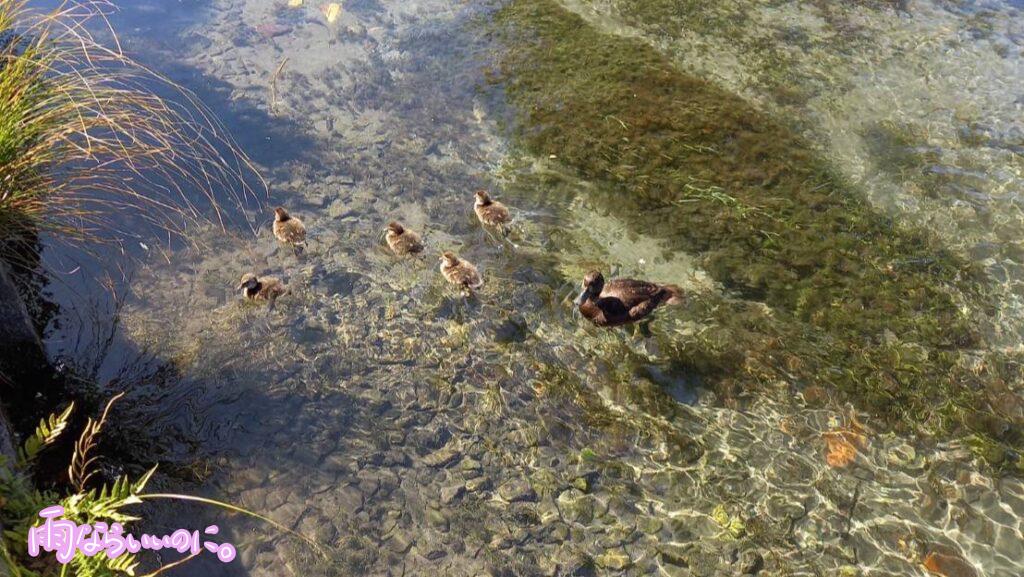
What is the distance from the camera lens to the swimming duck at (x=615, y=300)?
6348mm

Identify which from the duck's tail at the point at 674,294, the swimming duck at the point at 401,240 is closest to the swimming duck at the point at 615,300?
the duck's tail at the point at 674,294

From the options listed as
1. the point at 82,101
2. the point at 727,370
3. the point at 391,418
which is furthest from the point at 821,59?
the point at 82,101

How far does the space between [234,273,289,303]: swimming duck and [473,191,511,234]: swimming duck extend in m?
2.24

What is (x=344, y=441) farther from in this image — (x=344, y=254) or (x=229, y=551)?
(x=344, y=254)

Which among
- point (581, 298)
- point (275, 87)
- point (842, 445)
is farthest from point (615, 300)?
point (275, 87)

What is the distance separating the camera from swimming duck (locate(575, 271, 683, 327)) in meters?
6.35

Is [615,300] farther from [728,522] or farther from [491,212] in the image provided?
[728,522]

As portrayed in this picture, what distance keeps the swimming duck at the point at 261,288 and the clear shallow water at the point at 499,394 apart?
0.16 m

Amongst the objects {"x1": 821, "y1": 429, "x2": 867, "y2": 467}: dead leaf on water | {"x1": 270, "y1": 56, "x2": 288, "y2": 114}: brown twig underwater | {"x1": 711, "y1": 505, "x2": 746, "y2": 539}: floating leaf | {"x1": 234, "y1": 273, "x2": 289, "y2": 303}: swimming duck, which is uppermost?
{"x1": 270, "y1": 56, "x2": 288, "y2": 114}: brown twig underwater

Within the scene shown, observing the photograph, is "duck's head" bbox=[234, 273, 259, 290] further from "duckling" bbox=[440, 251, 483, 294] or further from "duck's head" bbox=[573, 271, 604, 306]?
"duck's head" bbox=[573, 271, 604, 306]

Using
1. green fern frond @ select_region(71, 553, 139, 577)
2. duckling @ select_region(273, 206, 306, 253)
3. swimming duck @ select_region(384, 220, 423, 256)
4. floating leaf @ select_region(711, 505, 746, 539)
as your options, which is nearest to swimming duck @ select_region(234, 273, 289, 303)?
duckling @ select_region(273, 206, 306, 253)

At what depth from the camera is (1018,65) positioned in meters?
9.77

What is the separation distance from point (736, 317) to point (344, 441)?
3.86 metres

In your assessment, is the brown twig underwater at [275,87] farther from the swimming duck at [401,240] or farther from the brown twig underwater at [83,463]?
the brown twig underwater at [83,463]
